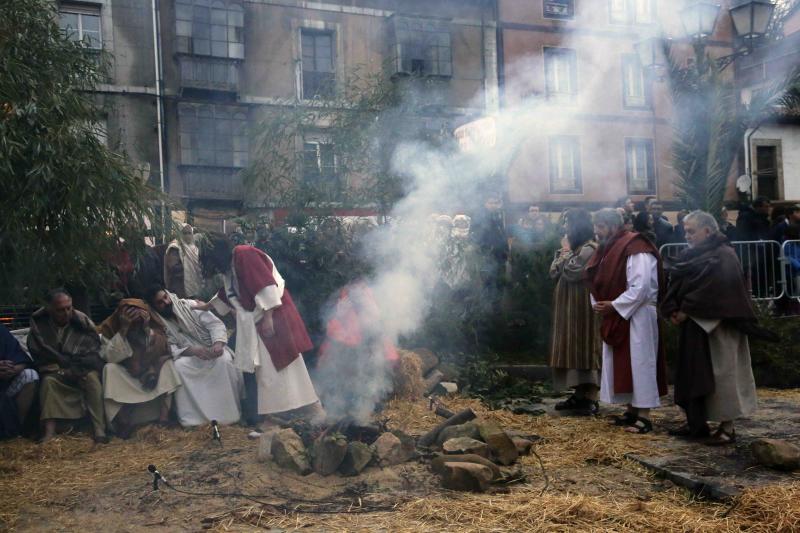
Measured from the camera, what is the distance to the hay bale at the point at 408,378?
8.28 meters

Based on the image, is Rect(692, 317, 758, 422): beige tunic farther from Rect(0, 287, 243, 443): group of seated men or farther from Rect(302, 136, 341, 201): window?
Rect(302, 136, 341, 201): window

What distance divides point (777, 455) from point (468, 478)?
2203mm

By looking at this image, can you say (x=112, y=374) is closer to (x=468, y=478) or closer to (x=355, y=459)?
(x=355, y=459)

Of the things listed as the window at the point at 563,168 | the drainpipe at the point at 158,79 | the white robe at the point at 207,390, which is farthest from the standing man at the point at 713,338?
the drainpipe at the point at 158,79

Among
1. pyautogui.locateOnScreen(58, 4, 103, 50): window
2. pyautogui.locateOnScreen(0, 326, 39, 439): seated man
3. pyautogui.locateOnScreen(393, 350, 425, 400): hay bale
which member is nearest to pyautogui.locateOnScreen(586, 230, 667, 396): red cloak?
pyautogui.locateOnScreen(393, 350, 425, 400): hay bale

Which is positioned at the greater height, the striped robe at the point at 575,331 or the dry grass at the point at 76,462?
the striped robe at the point at 575,331

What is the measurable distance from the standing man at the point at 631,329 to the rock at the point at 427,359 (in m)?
2.40

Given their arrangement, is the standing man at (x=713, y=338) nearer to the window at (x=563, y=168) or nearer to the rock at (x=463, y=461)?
the rock at (x=463, y=461)

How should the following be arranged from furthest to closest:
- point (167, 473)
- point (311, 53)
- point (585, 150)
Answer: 1. point (585, 150)
2. point (311, 53)
3. point (167, 473)

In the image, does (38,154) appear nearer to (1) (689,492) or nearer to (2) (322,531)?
(2) (322,531)

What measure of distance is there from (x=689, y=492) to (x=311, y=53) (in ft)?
62.1

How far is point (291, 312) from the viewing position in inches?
300

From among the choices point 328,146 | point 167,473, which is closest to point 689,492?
point 167,473

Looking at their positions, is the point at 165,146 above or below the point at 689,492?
above
